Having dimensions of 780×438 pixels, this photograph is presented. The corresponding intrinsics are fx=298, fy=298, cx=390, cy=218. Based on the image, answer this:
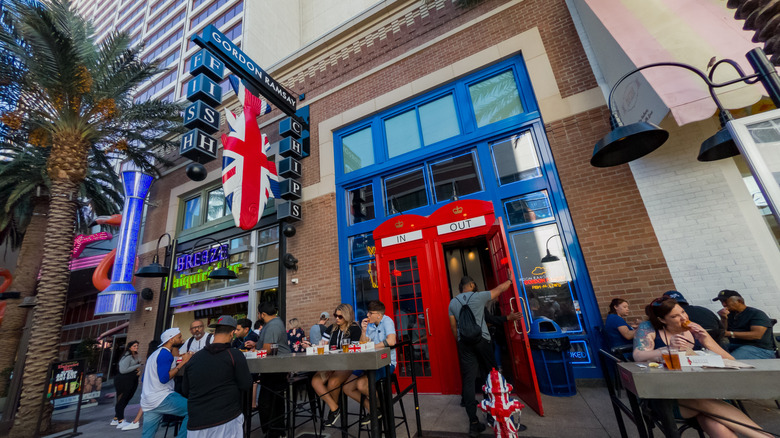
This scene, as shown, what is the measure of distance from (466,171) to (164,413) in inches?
285

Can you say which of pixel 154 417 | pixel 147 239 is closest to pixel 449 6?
pixel 154 417

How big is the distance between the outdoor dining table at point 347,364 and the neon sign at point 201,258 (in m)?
7.88

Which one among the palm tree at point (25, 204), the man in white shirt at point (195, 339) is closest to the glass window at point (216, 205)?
the palm tree at point (25, 204)

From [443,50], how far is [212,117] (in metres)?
6.57

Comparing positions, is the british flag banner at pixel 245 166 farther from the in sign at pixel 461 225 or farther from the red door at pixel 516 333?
the red door at pixel 516 333

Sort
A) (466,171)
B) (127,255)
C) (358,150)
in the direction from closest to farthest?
(466,171) < (358,150) < (127,255)

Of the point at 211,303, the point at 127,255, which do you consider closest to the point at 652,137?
the point at 211,303

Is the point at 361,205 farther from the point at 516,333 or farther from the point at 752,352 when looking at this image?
the point at 752,352

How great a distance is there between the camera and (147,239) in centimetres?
1350

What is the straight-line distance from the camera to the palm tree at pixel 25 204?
35.8ft

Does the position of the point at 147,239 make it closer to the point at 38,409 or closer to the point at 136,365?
the point at 38,409

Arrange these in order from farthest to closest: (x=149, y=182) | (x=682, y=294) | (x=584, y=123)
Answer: (x=149, y=182) < (x=584, y=123) < (x=682, y=294)

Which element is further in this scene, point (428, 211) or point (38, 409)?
point (428, 211)

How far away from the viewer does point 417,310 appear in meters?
6.41
